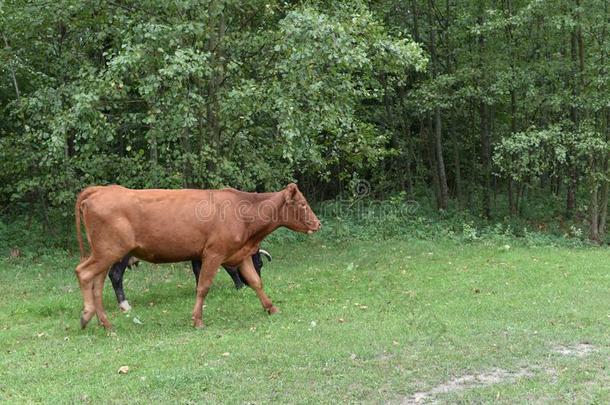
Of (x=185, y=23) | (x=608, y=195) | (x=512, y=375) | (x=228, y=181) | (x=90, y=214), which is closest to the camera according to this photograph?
(x=512, y=375)

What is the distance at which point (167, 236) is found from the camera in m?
8.66

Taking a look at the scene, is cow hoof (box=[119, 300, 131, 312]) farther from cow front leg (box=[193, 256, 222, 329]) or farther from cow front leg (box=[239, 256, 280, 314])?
cow front leg (box=[239, 256, 280, 314])

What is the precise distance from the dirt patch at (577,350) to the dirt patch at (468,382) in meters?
0.82

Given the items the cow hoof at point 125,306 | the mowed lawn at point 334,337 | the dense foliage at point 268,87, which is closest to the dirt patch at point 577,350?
the mowed lawn at point 334,337

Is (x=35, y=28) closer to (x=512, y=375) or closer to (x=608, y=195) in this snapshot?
(x=512, y=375)

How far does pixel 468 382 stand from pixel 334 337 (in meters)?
1.95

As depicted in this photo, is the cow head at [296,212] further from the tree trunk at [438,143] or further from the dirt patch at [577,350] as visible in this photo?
the tree trunk at [438,143]

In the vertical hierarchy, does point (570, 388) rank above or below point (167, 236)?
below

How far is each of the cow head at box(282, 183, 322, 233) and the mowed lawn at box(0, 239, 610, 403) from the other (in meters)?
1.22

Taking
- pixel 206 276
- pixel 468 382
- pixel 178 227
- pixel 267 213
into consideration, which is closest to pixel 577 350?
pixel 468 382

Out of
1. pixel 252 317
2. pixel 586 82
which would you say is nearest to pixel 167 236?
pixel 252 317

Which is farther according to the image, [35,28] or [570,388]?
[35,28]

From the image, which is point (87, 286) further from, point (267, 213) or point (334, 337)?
point (334, 337)

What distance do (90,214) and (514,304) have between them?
5.93m
